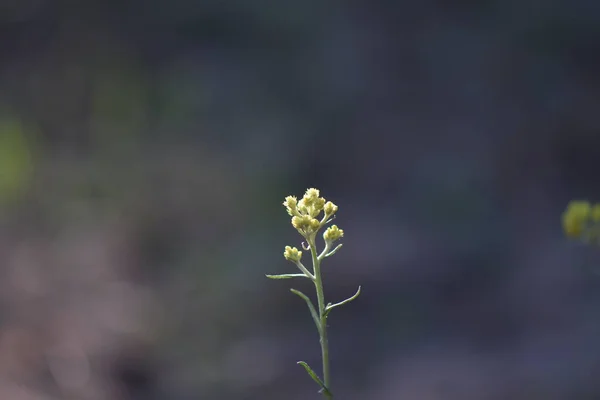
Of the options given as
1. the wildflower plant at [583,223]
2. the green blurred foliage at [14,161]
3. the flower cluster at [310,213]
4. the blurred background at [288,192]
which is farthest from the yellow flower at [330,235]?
the green blurred foliage at [14,161]

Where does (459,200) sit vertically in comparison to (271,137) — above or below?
below

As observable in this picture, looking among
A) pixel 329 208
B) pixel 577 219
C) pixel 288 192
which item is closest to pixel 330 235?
pixel 329 208

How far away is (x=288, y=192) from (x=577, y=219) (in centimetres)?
427

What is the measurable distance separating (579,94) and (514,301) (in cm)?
301

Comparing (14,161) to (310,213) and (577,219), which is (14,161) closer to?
(577,219)

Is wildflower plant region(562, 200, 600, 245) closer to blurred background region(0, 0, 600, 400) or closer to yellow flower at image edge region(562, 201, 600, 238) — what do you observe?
yellow flower at image edge region(562, 201, 600, 238)

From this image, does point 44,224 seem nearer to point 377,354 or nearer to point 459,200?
point 377,354

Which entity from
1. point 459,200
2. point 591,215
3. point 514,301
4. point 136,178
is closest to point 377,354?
point 514,301

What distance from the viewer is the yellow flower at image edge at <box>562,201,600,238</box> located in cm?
160

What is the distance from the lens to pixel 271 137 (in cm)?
652

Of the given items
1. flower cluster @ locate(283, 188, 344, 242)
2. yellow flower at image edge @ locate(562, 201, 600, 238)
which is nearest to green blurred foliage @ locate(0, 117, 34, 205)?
yellow flower at image edge @ locate(562, 201, 600, 238)

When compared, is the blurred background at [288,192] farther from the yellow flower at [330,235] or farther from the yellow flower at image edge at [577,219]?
the yellow flower at [330,235]

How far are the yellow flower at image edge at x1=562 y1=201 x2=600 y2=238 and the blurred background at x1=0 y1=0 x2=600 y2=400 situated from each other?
163 centimetres

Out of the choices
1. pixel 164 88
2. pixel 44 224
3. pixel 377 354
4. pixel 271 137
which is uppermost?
pixel 164 88
